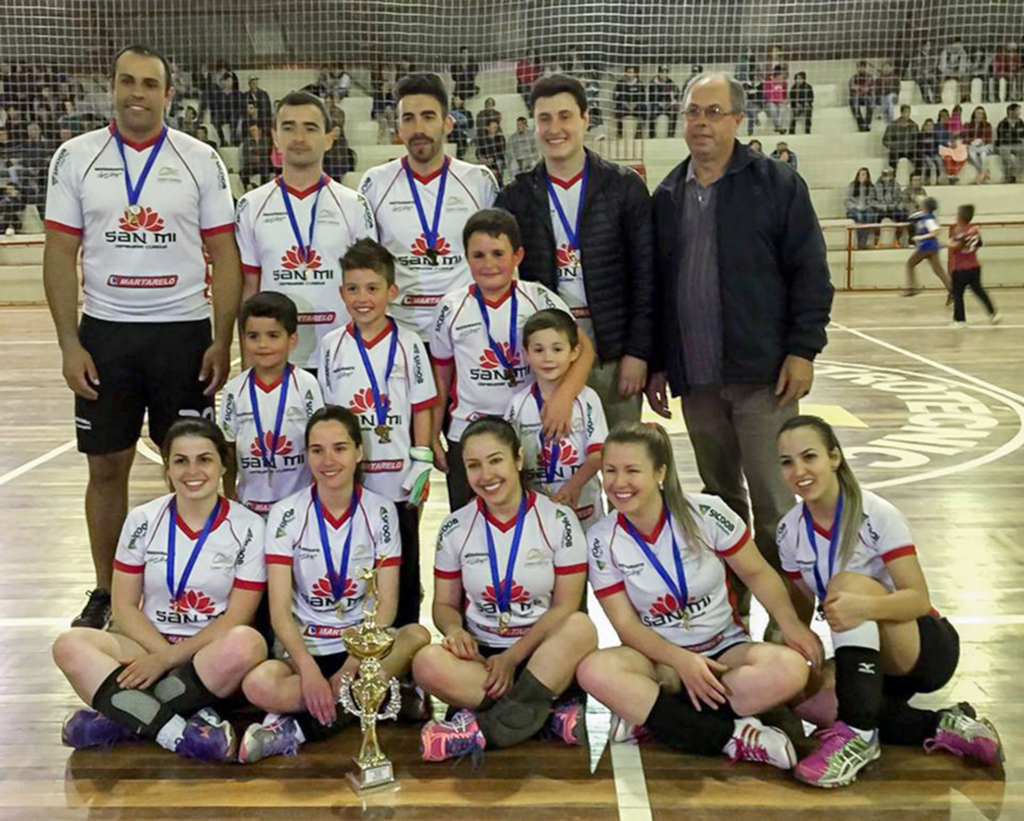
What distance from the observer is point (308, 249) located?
3908 mm

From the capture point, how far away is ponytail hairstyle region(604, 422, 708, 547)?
10.8 feet

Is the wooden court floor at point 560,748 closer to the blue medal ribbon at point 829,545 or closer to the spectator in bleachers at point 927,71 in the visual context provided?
the blue medal ribbon at point 829,545

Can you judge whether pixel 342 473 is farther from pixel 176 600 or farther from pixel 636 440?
pixel 636 440

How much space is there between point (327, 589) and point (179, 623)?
0.45 metres

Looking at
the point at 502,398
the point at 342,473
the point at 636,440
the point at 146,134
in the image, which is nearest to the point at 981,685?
the point at 636,440

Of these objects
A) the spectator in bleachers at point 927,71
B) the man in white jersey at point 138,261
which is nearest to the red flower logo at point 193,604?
the man in white jersey at point 138,261

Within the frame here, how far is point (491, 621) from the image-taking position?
349 cm

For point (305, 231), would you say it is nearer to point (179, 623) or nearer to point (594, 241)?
point (594, 241)

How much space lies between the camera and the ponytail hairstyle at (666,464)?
3295 mm

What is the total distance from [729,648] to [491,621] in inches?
28.0

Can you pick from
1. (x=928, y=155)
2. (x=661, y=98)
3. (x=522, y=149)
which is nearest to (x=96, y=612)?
(x=522, y=149)

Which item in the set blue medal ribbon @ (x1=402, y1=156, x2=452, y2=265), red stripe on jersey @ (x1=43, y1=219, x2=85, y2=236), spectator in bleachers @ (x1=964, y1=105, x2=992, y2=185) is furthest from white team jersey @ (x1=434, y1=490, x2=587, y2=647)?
spectator in bleachers @ (x1=964, y1=105, x2=992, y2=185)

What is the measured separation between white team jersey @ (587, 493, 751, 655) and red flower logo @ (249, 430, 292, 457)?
1.11 metres

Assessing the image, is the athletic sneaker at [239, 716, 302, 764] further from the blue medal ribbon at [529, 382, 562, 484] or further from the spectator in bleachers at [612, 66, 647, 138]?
the spectator in bleachers at [612, 66, 647, 138]
